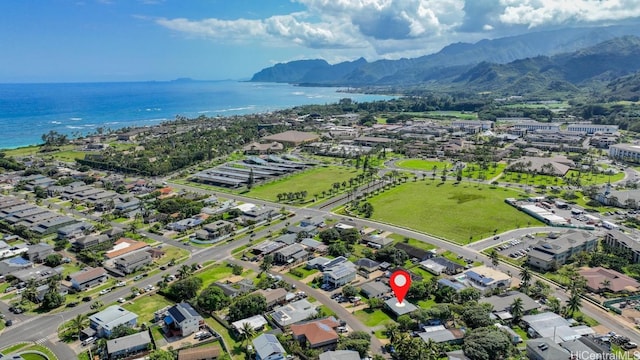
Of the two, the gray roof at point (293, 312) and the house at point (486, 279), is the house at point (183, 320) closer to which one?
the gray roof at point (293, 312)

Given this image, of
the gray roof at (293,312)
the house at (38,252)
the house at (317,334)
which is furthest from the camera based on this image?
the house at (38,252)

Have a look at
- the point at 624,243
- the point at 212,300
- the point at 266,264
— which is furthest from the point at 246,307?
the point at 624,243

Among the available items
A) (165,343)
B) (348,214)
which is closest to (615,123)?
(348,214)

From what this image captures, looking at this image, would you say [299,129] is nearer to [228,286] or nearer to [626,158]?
[626,158]

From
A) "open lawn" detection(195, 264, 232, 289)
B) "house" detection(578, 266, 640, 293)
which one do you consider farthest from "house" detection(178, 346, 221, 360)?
"house" detection(578, 266, 640, 293)

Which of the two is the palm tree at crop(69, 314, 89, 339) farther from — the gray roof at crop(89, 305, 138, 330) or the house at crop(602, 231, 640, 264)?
the house at crop(602, 231, 640, 264)

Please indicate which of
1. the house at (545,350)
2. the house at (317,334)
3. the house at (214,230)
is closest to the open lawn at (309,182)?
the house at (214,230)

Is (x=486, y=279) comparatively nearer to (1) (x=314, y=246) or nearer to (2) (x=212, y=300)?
(1) (x=314, y=246)
